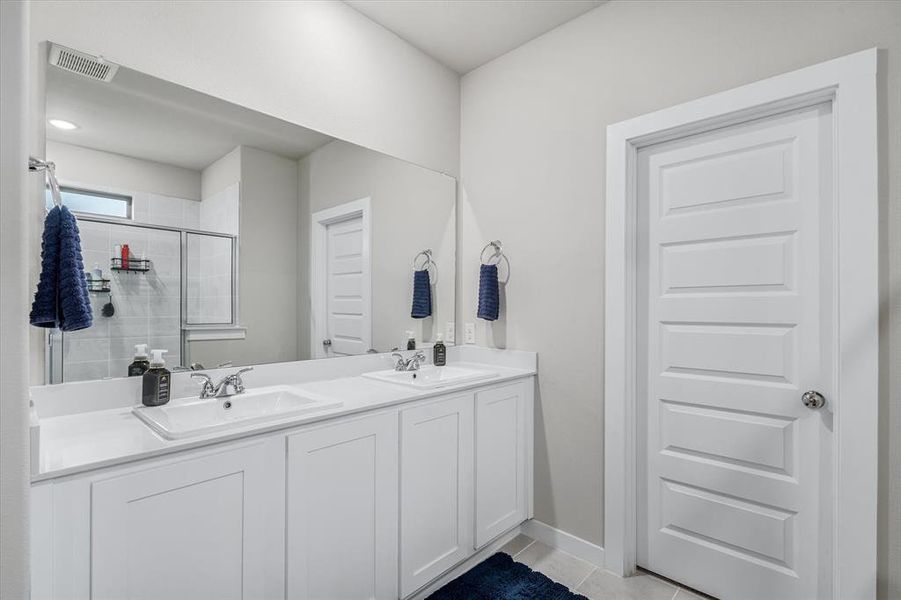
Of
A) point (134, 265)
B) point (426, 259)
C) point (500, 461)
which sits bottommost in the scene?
point (500, 461)

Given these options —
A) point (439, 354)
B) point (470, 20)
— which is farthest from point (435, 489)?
point (470, 20)

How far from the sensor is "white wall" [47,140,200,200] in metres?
1.42

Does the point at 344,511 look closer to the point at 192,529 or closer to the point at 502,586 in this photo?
the point at 192,529

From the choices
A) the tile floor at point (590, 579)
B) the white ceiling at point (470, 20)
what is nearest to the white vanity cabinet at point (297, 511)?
the tile floor at point (590, 579)

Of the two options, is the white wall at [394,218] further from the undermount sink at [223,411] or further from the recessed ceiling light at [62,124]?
the recessed ceiling light at [62,124]

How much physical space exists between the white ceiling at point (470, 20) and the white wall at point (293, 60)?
0.08 meters

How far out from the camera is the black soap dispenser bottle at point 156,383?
4.85 feet

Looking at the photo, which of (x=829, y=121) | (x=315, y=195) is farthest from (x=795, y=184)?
(x=315, y=195)

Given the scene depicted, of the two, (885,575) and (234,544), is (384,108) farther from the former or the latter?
(885,575)

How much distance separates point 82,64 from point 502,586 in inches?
98.8

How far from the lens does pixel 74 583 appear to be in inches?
39.0

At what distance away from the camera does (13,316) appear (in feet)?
1.92

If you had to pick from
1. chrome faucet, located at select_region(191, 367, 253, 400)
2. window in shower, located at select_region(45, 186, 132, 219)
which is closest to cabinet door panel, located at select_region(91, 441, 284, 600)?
chrome faucet, located at select_region(191, 367, 253, 400)

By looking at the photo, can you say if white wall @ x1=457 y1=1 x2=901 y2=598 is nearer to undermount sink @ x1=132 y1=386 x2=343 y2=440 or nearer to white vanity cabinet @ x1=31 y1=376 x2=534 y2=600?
white vanity cabinet @ x1=31 y1=376 x2=534 y2=600
